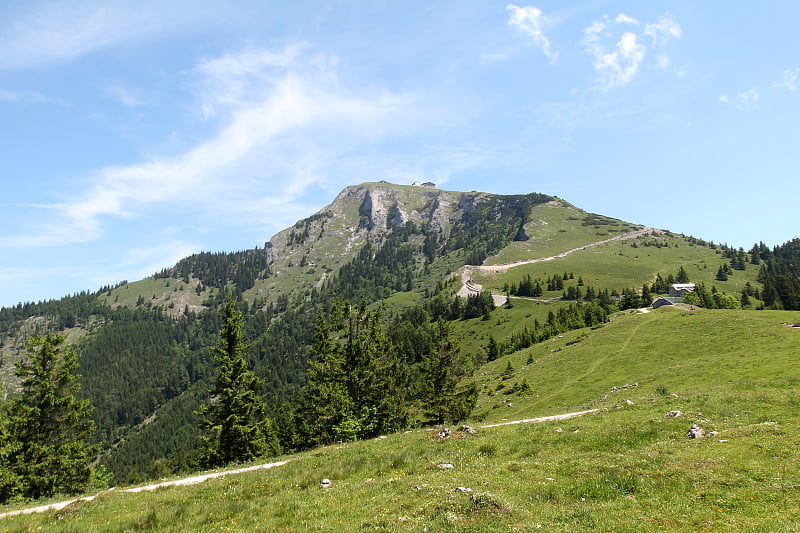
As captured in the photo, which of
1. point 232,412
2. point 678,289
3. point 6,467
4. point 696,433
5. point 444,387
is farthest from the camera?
point 678,289

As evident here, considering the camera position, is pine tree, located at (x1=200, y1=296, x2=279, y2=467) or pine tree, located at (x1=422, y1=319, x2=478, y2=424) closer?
pine tree, located at (x1=200, y1=296, x2=279, y2=467)

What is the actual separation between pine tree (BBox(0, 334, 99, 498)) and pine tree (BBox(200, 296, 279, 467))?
1097 cm

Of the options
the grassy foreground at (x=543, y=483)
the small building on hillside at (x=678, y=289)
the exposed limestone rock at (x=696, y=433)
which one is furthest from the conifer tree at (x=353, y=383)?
the small building on hillside at (x=678, y=289)

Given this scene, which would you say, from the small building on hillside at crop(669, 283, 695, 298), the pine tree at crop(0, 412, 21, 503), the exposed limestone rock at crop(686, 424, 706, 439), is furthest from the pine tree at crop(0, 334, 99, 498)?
the small building on hillside at crop(669, 283, 695, 298)

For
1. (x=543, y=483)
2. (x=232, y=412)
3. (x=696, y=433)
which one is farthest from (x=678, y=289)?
(x=543, y=483)

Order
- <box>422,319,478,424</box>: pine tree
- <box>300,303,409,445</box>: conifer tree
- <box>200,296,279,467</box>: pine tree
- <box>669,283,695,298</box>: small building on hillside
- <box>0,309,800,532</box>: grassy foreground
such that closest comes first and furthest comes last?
1. <box>0,309,800,532</box>: grassy foreground
2. <box>200,296,279,467</box>: pine tree
3. <box>300,303,409,445</box>: conifer tree
4. <box>422,319,478,424</box>: pine tree
5. <box>669,283,695,298</box>: small building on hillside

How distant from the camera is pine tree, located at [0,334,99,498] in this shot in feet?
112

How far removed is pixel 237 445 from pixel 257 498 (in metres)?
25.5

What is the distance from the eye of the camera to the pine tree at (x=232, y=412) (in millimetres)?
40125

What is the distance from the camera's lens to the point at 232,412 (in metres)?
40.6

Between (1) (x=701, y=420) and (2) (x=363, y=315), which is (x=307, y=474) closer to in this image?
(1) (x=701, y=420)

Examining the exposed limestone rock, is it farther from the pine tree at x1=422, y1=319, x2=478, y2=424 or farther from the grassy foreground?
the pine tree at x1=422, y1=319, x2=478, y2=424

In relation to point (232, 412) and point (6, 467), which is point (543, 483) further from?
point (6, 467)

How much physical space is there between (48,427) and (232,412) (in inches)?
633
